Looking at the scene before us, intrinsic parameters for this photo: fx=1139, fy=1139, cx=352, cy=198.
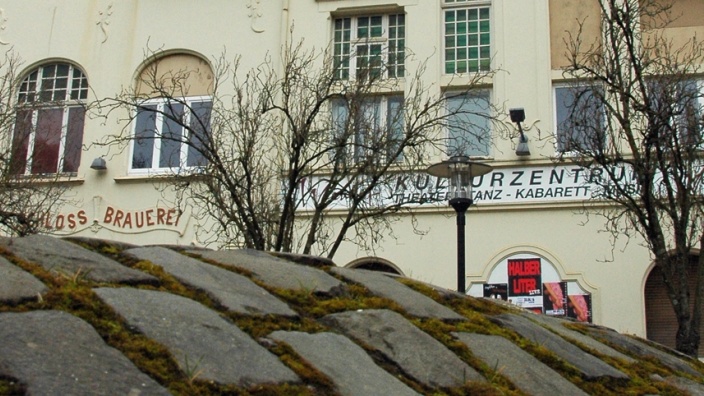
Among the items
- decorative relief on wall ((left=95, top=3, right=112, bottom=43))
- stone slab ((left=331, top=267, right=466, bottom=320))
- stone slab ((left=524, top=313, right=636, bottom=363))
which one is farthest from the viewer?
decorative relief on wall ((left=95, top=3, right=112, bottom=43))

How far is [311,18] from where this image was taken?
75.5 ft

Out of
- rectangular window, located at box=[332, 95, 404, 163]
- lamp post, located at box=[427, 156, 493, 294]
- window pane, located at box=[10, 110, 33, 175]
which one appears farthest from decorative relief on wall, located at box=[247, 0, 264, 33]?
lamp post, located at box=[427, 156, 493, 294]

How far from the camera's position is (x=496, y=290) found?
20484mm

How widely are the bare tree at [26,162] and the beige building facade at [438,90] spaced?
30cm

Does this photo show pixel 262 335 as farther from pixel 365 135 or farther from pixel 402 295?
pixel 365 135

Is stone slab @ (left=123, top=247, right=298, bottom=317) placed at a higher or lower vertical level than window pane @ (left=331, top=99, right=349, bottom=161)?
lower

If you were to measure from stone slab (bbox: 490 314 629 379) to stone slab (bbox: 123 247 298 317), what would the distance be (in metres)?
1.81

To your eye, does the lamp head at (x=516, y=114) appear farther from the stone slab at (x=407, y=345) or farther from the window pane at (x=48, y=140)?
the stone slab at (x=407, y=345)

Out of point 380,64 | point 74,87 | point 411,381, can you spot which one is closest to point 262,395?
point 411,381

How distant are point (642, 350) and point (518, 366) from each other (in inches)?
92.8

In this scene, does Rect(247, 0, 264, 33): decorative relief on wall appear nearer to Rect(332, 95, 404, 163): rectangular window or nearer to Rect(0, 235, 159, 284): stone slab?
Rect(332, 95, 404, 163): rectangular window

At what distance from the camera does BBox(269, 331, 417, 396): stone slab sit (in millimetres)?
5445

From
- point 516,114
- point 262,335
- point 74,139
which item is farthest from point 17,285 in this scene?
point 74,139

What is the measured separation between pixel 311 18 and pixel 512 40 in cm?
410
